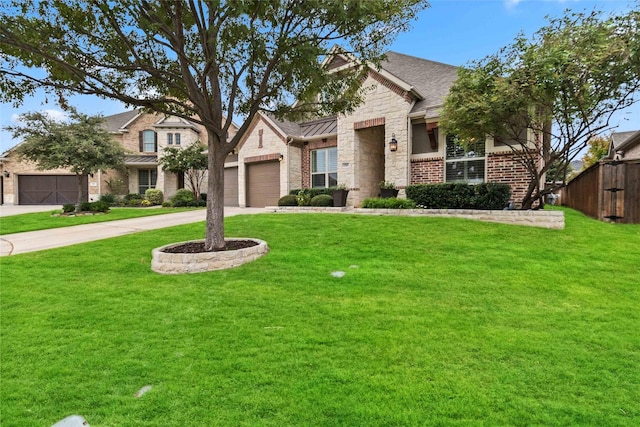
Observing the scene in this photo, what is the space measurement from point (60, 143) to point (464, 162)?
59.5 feet

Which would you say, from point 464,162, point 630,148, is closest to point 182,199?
point 464,162

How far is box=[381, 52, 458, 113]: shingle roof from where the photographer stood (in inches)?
487

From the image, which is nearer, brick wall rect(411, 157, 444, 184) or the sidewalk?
the sidewalk

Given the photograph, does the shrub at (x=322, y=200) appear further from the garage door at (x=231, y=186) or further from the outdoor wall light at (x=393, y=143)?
the garage door at (x=231, y=186)

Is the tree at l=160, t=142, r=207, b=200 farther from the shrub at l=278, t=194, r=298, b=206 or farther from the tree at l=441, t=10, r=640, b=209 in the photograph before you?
the tree at l=441, t=10, r=640, b=209

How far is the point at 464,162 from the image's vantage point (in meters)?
11.5

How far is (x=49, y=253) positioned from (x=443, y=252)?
8433 mm

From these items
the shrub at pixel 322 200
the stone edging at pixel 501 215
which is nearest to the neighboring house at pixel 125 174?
the shrub at pixel 322 200

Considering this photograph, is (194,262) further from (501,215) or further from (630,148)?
(630,148)

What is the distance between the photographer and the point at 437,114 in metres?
11.1

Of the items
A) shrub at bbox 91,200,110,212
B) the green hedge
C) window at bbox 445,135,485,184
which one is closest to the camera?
the green hedge

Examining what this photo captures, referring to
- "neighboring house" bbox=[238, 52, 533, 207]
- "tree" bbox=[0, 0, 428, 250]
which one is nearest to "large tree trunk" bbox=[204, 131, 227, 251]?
"tree" bbox=[0, 0, 428, 250]

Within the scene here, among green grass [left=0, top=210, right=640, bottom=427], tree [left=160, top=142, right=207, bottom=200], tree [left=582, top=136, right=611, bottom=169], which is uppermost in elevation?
tree [left=582, top=136, right=611, bottom=169]

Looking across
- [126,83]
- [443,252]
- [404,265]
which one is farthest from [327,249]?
[126,83]
